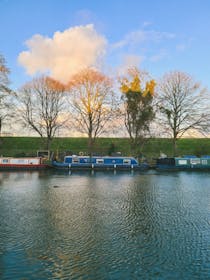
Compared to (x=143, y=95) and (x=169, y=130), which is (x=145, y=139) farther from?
(x=143, y=95)

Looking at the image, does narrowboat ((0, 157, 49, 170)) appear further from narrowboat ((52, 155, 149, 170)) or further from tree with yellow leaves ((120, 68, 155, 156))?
tree with yellow leaves ((120, 68, 155, 156))

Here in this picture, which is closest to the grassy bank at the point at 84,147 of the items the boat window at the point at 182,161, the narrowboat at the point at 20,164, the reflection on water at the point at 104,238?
the boat window at the point at 182,161

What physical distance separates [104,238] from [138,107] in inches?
1357

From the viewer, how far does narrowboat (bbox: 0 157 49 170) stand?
123ft

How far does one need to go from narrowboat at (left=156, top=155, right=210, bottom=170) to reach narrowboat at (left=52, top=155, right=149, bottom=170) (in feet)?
9.67

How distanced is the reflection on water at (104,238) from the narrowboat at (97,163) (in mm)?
22392

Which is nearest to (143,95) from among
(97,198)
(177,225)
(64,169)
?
(64,169)

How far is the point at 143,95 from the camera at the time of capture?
137 feet

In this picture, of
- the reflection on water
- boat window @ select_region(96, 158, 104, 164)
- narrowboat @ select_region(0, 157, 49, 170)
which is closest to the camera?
the reflection on water

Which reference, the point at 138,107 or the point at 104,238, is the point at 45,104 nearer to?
the point at 138,107

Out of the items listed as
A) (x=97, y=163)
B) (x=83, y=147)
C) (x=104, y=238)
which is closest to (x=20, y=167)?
(x=97, y=163)

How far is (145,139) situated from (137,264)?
119 feet

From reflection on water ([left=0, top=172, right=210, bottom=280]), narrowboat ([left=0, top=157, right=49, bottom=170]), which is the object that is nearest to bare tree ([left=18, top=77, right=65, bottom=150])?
narrowboat ([left=0, top=157, right=49, bottom=170])

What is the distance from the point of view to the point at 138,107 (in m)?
41.5
